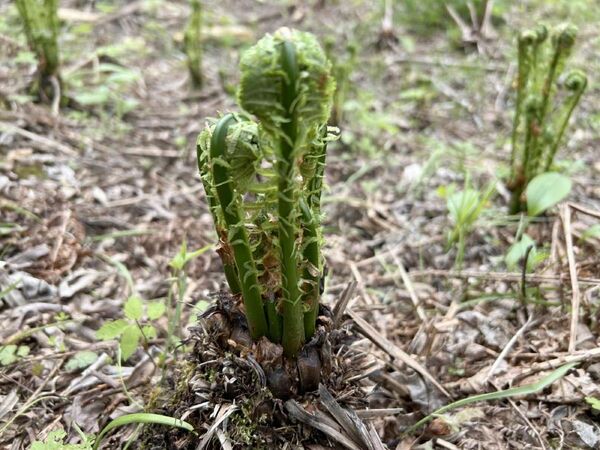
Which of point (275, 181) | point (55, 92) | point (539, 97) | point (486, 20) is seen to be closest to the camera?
point (275, 181)

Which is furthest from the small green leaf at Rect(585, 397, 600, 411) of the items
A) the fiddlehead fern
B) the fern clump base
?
the fiddlehead fern

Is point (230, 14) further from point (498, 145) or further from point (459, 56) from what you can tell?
point (498, 145)

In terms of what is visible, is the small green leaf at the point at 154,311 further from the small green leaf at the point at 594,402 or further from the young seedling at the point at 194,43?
the young seedling at the point at 194,43

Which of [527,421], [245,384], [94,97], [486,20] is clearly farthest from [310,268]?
[486,20]

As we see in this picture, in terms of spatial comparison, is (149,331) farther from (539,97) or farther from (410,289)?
(539,97)

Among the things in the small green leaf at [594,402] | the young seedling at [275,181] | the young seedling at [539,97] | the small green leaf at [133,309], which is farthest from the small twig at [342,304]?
the young seedling at [539,97]

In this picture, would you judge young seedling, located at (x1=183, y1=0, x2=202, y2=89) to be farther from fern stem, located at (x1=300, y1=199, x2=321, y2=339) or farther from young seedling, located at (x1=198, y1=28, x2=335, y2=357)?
fern stem, located at (x1=300, y1=199, x2=321, y2=339)
